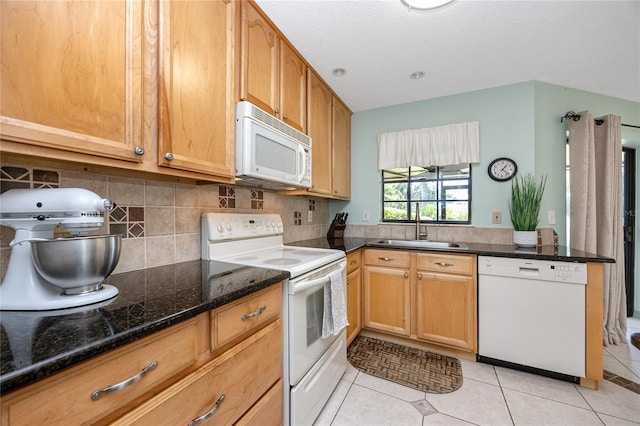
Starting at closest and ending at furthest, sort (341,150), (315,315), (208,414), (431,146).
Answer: (208,414) → (315,315) → (431,146) → (341,150)

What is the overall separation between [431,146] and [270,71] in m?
1.80

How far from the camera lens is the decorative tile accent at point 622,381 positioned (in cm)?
168

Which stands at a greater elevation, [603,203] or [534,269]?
[603,203]

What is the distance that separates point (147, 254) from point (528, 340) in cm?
250

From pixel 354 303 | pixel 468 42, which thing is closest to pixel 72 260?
pixel 354 303

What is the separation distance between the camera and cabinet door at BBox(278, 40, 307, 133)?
175cm

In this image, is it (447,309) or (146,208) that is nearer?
(146,208)

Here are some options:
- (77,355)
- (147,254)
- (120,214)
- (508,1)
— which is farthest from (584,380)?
(120,214)

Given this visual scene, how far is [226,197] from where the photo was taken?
171cm

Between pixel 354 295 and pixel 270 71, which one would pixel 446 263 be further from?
pixel 270 71

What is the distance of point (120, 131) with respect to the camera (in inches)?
34.6

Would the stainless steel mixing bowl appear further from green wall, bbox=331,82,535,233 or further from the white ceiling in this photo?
green wall, bbox=331,82,535,233

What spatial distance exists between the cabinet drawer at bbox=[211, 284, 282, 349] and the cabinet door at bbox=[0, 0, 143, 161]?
65 centimetres

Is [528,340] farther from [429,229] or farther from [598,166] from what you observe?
[598,166]
